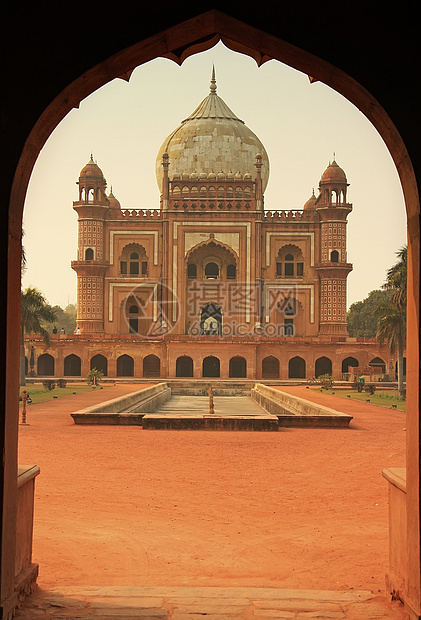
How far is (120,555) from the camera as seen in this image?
4.88 meters

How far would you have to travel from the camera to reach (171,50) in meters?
3.85

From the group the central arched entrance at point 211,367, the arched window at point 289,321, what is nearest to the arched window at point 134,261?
the central arched entrance at point 211,367

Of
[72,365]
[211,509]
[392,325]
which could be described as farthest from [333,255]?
[211,509]

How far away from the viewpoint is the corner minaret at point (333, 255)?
121ft

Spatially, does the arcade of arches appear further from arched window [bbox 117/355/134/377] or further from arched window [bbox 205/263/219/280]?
arched window [bbox 205/263/219/280]

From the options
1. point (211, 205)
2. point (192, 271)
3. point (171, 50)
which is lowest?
point (171, 50)

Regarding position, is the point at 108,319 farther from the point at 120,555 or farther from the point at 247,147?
the point at 120,555

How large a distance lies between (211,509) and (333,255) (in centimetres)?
3201

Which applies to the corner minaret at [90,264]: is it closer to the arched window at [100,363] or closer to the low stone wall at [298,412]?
the arched window at [100,363]

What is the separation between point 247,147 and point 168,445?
3293cm

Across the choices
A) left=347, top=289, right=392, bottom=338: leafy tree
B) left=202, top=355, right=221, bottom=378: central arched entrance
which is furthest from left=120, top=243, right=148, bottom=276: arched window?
left=347, top=289, right=392, bottom=338: leafy tree

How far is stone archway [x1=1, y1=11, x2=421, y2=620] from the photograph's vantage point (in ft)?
11.1

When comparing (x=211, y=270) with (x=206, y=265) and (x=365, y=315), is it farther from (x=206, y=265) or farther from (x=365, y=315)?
(x=365, y=315)

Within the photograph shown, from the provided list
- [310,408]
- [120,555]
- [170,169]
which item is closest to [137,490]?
[120,555]
